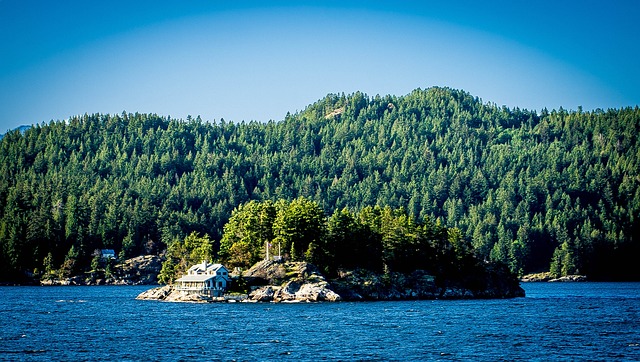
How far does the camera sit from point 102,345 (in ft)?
236

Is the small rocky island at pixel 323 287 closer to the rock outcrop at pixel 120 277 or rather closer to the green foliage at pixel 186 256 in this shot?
the green foliage at pixel 186 256

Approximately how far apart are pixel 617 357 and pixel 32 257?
162822 millimetres

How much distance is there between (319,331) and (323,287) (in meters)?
35.1

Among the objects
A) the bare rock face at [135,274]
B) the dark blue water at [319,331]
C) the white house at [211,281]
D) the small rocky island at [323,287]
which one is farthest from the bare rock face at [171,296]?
the bare rock face at [135,274]

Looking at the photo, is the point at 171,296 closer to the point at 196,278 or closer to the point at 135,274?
the point at 196,278

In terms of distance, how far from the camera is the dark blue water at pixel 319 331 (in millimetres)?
68000

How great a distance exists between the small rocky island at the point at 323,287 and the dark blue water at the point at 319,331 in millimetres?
4534

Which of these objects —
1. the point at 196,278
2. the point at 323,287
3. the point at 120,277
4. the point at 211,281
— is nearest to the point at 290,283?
the point at 323,287

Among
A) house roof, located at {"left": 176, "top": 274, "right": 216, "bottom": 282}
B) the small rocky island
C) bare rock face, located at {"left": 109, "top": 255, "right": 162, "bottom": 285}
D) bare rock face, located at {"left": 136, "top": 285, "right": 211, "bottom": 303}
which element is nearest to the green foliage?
bare rock face, located at {"left": 136, "top": 285, "right": 211, "bottom": 303}

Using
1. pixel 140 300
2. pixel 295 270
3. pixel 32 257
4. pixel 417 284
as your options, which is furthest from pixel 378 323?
pixel 32 257

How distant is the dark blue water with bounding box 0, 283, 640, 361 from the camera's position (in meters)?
68.0

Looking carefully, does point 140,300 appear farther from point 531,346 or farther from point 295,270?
point 531,346

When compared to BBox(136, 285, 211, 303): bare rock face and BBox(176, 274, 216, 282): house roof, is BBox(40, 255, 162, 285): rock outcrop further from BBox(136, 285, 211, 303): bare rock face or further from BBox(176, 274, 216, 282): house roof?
BBox(176, 274, 216, 282): house roof

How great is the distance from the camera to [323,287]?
388 ft
